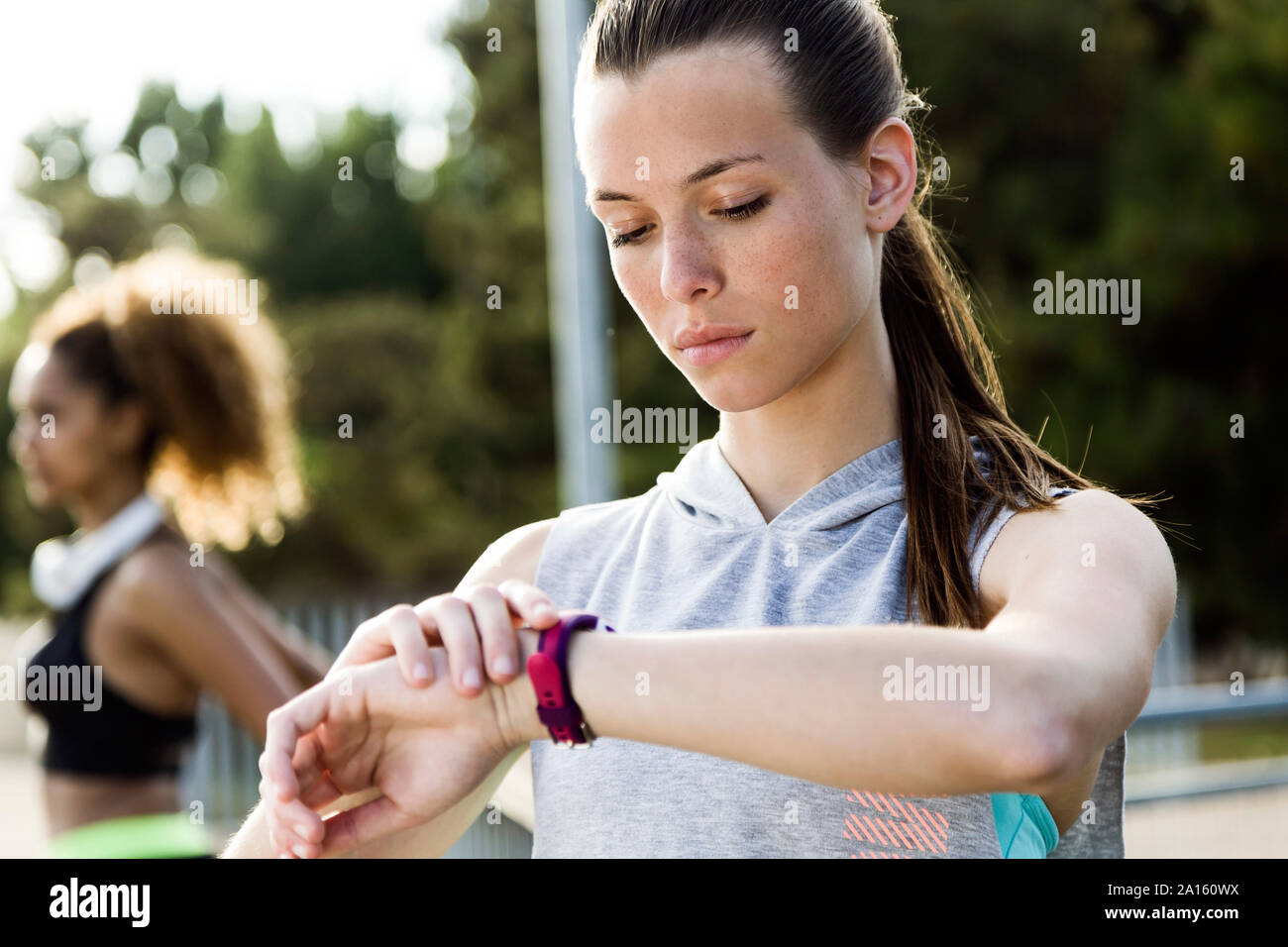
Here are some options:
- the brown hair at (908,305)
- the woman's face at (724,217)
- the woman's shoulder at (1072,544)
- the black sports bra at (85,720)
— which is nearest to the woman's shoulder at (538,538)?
the woman's face at (724,217)

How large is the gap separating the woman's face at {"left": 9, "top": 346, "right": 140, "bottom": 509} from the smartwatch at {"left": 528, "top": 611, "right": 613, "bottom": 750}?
8.20 ft

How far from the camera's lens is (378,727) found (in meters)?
1.30

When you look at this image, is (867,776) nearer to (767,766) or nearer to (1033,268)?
(767,766)

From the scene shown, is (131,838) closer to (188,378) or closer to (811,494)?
(188,378)

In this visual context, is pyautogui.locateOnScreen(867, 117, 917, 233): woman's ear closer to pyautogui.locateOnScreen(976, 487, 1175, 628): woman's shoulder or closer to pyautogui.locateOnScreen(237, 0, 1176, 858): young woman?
pyautogui.locateOnScreen(237, 0, 1176, 858): young woman

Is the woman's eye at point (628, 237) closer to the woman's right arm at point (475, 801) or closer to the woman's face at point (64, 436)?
the woman's right arm at point (475, 801)

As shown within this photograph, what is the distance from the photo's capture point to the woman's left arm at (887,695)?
104 centimetres

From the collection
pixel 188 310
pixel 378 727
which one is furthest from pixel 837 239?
pixel 188 310

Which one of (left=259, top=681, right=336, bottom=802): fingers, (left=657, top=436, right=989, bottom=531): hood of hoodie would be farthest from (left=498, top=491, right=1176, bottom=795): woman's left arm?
(left=657, top=436, right=989, bottom=531): hood of hoodie

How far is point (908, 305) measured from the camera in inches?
68.9

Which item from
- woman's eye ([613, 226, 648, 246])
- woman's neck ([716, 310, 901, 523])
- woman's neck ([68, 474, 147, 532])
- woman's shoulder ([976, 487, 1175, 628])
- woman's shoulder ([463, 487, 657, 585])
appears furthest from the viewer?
woman's neck ([68, 474, 147, 532])

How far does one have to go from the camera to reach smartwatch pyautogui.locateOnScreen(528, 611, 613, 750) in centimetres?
115

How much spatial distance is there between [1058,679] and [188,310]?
287cm

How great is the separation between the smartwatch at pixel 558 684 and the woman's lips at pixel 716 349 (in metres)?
0.43
